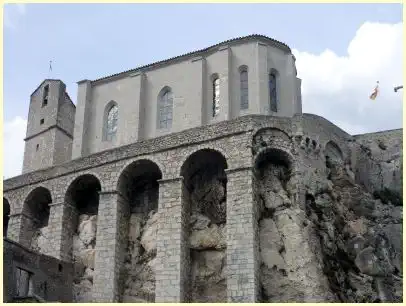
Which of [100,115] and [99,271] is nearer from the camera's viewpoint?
[99,271]

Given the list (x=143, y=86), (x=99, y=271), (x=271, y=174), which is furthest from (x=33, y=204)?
(x=271, y=174)

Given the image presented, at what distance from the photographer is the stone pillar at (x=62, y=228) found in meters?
27.9

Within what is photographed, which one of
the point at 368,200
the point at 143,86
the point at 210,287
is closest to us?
the point at 210,287

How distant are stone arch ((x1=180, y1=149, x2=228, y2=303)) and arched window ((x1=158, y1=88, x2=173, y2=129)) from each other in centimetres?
652

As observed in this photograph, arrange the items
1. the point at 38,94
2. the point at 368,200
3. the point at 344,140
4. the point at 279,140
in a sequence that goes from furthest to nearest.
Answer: the point at 38,94
the point at 344,140
the point at 368,200
the point at 279,140

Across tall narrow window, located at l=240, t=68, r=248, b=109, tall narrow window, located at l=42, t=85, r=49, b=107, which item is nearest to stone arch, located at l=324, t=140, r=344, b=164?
tall narrow window, located at l=240, t=68, r=248, b=109

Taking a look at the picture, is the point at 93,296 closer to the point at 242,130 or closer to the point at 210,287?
the point at 210,287

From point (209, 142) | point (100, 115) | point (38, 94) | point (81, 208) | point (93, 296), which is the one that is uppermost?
point (38, 94)

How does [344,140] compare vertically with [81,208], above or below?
above

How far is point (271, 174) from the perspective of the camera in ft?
86.3

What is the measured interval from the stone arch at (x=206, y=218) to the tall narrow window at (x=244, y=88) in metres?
5.89

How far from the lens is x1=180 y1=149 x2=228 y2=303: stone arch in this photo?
81.6ft

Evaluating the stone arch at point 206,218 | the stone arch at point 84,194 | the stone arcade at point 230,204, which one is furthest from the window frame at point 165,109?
the stone arch at point 206,218

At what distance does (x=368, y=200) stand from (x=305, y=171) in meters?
4.14
